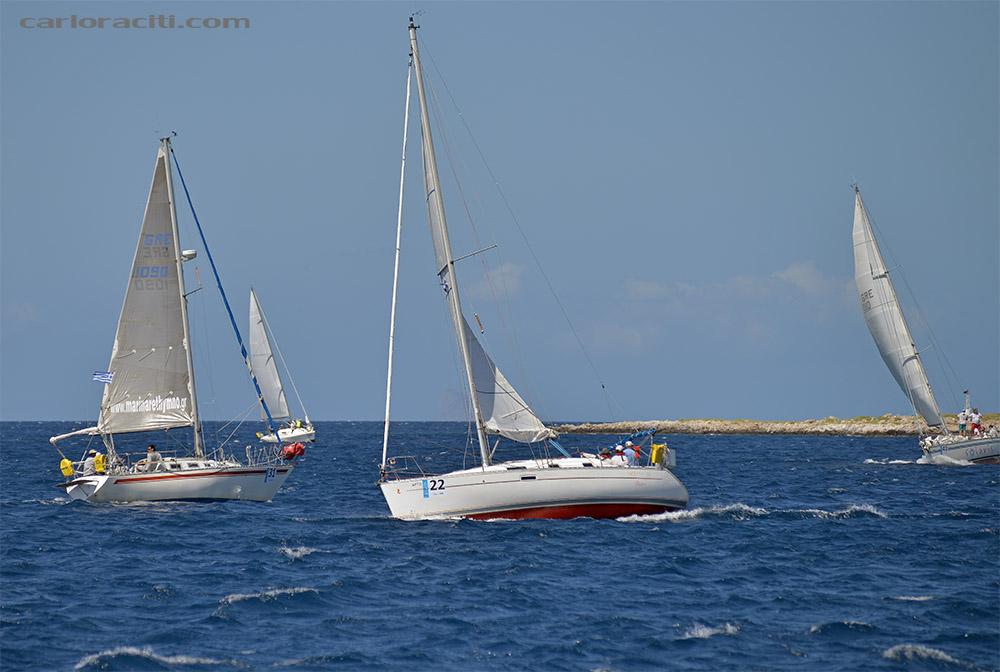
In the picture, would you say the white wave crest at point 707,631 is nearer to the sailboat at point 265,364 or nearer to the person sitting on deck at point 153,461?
the person sitting on deck at point 153,461

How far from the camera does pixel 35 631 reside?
20.8m

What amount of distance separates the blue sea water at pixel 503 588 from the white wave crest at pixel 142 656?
1.9 inches

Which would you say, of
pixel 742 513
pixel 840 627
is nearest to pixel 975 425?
pixel 742 513

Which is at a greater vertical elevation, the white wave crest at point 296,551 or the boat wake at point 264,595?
the white wave crest at point 296,551

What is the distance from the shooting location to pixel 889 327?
221ft

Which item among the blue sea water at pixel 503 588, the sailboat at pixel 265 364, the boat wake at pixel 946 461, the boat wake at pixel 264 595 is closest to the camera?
the blue sea water at pixel 503 588

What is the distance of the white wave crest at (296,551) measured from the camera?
29688 millimetres

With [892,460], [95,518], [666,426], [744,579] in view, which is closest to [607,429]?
[666,426]

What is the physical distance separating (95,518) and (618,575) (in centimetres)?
2033

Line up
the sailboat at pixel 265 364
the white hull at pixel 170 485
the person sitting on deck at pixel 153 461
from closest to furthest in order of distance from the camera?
the white hull at pixel 170 485 → the person sitting on deck at pixel 153 461 → the sailboat at pixel 265 364

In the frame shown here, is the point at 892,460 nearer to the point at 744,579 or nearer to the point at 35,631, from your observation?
the point at 744,579

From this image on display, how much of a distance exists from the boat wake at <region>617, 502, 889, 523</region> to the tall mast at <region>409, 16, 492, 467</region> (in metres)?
5.67

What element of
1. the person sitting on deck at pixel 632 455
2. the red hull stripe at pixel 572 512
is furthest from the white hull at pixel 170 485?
the person sitting on deck at pixel 632 455

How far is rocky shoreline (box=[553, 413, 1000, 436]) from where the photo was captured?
119 m
